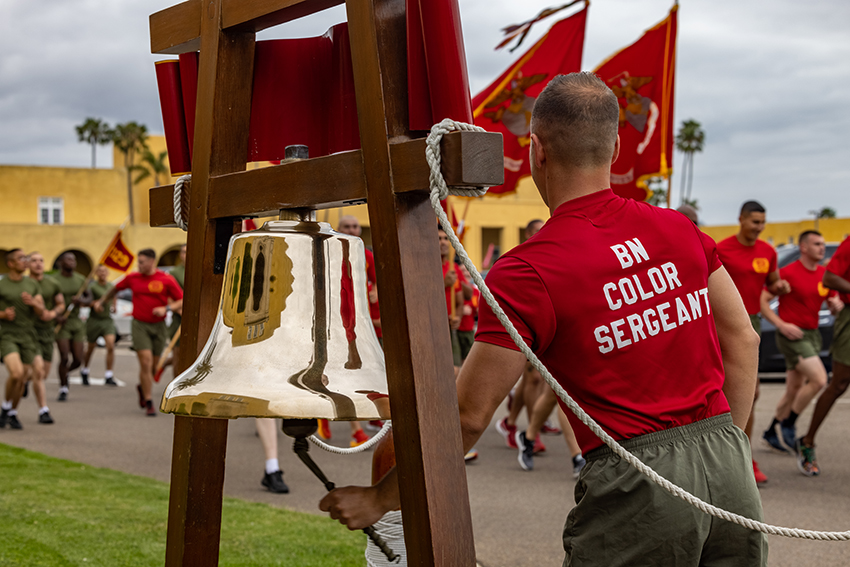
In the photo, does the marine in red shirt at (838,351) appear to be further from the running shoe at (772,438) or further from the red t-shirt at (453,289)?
the red t-shirt at (453,289)

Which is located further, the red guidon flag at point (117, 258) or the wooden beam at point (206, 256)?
the red guidon flag at point (117, 258)

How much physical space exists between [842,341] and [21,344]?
8.53 metres

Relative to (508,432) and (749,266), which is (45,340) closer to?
(508,432)

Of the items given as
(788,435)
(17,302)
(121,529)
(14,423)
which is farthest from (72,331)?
(788,435)

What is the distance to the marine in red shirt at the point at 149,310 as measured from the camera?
11773 millimetres

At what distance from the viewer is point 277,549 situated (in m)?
4.80

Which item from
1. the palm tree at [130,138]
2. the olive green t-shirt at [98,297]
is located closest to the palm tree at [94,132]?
the palm tree at [130,138]

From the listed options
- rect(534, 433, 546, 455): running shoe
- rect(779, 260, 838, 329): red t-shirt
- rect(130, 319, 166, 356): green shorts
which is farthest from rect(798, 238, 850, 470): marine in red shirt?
rect(130, 319, 166, 356): green shorts

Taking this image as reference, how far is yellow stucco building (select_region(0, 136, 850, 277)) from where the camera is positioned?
42.8 m

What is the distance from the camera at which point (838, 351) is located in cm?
755

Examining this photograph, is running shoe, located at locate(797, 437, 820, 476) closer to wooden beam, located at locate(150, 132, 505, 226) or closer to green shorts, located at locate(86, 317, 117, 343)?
wooden beam, located at locate(150, 132, 505, 226)

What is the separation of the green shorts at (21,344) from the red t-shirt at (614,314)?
9.52 m

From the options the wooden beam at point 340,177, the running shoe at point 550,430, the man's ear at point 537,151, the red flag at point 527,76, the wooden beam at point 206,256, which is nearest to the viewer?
the wooden beam at point 340,177

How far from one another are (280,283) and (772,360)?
41.3 feet
